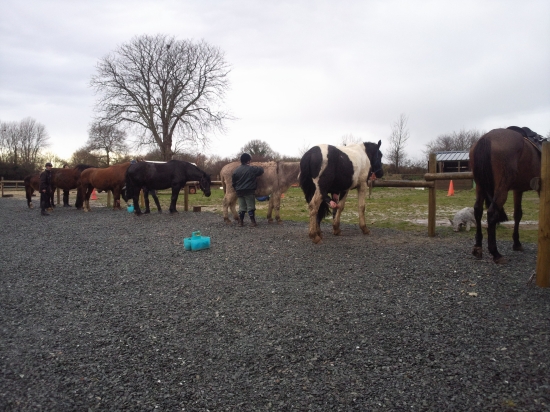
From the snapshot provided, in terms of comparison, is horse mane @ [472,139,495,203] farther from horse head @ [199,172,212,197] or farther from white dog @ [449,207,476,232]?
horse head @ [199,172,212,197]

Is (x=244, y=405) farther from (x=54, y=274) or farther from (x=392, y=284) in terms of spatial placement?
(x=54, y=274)

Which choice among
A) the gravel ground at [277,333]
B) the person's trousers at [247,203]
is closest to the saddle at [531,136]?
the gravel ground at [277,333]

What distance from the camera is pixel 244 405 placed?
235 centimetres

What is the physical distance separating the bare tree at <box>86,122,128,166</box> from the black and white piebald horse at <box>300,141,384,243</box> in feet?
102

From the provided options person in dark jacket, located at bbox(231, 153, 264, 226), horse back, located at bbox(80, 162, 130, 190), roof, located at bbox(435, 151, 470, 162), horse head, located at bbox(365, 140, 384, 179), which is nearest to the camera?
horse head, located at bbox(365, 140, 384, 179)

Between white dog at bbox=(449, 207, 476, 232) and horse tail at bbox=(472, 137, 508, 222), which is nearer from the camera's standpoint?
horse tail at bbox=(472, 137, 508, 222)

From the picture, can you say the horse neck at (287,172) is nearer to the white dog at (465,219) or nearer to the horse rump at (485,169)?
the white dog at (465,219)

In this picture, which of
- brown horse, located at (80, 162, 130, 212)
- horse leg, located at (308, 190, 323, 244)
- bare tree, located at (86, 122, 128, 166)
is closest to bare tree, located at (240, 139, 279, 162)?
bare tree, located at (86, 122, 128, 166)

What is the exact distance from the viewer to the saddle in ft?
18.5

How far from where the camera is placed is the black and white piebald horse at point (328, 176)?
7.29 meters

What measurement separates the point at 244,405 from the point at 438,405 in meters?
1.16

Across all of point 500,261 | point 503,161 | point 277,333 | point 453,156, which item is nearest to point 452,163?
point 453,156

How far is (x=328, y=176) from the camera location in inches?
288

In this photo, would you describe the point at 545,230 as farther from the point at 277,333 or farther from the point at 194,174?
the point at 194,174
